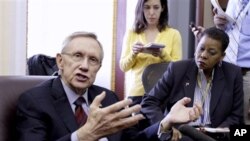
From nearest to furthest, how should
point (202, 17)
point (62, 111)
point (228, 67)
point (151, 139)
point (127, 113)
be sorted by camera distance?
1. point (127, 113)
2. point (62, 111)
3. point (151, 139)
4. point (228, 67)
5. point (202, 17)

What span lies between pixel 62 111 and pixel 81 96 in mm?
117

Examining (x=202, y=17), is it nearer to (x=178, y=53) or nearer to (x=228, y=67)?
(x=178, y=53)

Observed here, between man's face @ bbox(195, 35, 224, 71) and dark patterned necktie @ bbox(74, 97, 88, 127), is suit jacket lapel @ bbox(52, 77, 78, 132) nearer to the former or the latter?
dark patterned necktie @ bbox(74, 97, 88, 127)

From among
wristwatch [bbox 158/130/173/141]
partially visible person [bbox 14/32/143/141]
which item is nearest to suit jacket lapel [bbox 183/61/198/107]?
wristwatch [bbox 158/130/173/141]

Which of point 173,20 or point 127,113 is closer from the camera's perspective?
point 127,113

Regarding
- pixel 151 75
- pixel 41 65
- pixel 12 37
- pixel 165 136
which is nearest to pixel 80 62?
pixel 165 136

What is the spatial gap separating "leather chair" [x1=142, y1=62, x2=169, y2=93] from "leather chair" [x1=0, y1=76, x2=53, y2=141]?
0.74 m

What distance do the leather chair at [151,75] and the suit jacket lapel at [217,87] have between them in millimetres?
307

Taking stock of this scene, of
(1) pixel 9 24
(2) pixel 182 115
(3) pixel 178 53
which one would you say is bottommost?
(2) pixel 182 115

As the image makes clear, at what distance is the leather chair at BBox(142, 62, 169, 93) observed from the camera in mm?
2379

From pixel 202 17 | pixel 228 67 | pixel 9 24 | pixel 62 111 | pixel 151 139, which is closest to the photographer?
pixel 62 111

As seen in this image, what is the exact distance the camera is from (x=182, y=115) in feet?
5.28

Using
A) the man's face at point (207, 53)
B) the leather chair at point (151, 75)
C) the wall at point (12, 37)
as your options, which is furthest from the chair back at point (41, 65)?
the man's face at point (207, 53)

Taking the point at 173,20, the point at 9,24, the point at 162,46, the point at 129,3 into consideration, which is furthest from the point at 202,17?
the point at 9,24
